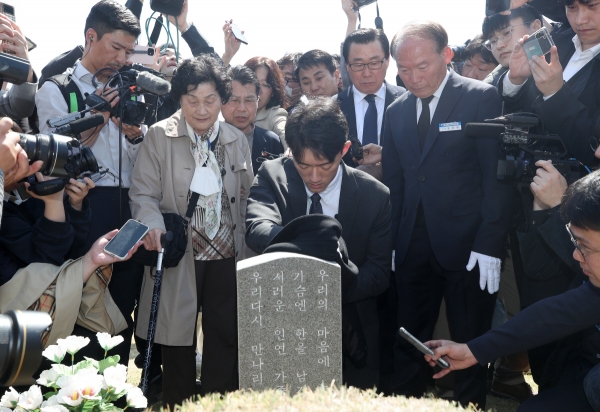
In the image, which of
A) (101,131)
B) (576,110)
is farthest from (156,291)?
(576,110)

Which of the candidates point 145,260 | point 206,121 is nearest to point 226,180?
point 206,121

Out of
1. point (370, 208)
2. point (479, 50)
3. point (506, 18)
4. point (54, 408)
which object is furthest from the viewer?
point (479, 50)

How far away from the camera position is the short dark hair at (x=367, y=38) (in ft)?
16.6

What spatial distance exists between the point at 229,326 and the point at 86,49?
2.09 meters

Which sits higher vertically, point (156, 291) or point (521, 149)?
point (521, 149)

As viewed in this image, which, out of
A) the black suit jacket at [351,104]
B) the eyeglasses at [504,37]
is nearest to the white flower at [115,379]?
the black suit jacket at [351,104]

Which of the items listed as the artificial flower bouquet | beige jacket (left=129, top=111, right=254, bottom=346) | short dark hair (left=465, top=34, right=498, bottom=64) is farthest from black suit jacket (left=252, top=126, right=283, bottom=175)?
the artificial flower bouquet

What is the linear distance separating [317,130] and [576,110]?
4.74 feet

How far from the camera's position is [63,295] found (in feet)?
11.1

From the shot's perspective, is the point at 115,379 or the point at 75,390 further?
the point at 115,379

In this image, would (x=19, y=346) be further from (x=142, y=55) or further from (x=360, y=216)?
(x=142, y=55)

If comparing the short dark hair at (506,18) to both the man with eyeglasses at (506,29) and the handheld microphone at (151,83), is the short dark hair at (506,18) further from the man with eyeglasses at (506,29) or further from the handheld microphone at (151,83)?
the handheld microphone at (151,83)

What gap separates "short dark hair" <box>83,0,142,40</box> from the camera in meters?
4.30

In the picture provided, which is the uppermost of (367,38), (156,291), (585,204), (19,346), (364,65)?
(367,38)
